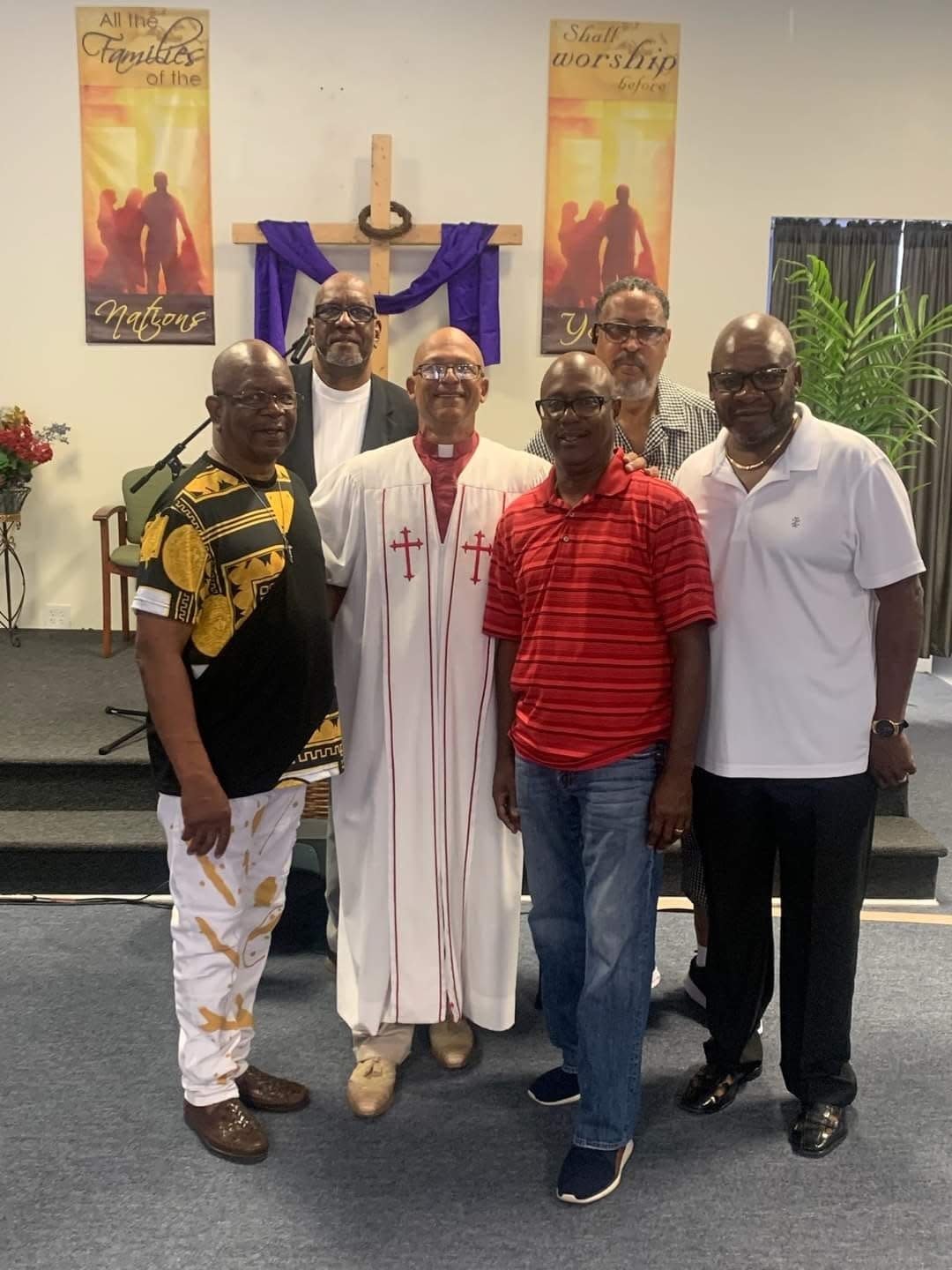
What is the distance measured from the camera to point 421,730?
2438 millimetres

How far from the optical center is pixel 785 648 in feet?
6.85

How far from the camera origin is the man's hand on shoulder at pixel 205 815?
205 centimetres

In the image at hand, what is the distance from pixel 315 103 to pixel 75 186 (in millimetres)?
1304

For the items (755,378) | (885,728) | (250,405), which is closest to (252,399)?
(250,405)

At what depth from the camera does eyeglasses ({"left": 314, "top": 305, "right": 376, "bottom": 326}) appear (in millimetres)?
2750

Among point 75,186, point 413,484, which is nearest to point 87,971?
point 413,484

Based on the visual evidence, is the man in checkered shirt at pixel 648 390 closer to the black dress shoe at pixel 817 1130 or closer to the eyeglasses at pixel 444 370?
the eyeglasses at pixel 444 370

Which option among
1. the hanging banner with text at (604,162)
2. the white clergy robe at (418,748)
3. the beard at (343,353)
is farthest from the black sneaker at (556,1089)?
the hanging banner with text at (604,162)

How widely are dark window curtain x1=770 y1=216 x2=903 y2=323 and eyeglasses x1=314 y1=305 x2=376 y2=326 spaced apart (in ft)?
A: 12.2

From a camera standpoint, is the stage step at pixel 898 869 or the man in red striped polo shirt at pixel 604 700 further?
the stage step at pixel 898 869

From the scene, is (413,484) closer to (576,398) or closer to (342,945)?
(576,398)

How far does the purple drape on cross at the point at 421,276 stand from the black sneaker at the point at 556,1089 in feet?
13.6

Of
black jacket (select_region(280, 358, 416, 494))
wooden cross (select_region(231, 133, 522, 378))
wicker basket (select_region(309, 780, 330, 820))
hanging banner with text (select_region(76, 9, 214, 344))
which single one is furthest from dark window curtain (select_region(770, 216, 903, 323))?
wicker basket (select_region(309, 780, 330, 820))

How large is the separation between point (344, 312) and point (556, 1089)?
74.1 inches
